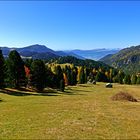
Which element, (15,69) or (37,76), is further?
(37,76)

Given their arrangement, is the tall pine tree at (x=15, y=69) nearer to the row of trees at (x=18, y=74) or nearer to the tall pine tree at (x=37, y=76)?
the row of trees at (x=18, y=74)

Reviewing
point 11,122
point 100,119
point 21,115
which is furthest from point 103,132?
point 21,115

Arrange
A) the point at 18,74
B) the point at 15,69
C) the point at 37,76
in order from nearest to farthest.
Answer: the point at 15,69
the point at 18,74
the point at 37,76

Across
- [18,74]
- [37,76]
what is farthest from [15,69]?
[37,76]

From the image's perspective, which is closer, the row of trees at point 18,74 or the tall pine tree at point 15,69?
the row of trees at point 18,74

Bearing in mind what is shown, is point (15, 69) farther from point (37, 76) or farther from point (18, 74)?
point (37, 76)

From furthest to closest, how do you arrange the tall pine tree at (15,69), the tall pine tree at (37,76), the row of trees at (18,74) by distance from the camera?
the tall pine tree at (37,76) → the tall pine tree at (15,69) → the row of trees at (18,74)

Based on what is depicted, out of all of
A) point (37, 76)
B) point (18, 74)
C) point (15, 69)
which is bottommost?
point (37, 76)

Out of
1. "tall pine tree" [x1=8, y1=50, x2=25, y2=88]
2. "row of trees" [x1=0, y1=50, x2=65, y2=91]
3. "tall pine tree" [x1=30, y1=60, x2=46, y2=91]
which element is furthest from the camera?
"tall pine tree" [x1=30, y1=60, x2=46, y2=91]

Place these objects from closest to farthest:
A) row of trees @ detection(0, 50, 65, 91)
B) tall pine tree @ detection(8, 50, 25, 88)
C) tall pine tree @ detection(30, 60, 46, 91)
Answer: row of trees @ detection(0, 50, 65, 91)
tall pine tree @ detection(8, 50, 25, 88)
tall pine tree @ detection(30, 60, 46, 91)

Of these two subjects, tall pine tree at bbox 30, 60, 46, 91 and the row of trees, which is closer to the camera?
the row of trees

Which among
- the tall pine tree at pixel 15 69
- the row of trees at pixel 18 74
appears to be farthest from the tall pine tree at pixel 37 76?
the tall pine tree at pixel 15 69

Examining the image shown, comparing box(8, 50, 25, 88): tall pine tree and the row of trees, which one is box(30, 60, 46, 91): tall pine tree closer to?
the row of trees

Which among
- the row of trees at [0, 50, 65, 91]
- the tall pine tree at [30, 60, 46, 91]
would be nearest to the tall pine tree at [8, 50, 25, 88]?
the row of trees at [0, 50, 65, 91]
